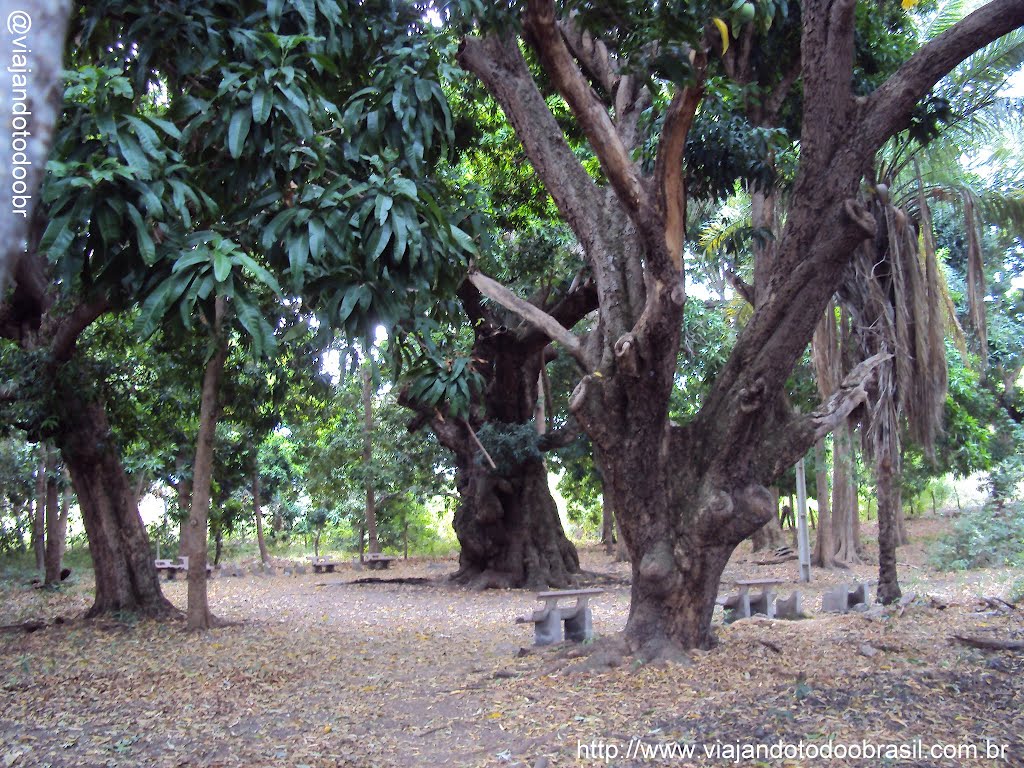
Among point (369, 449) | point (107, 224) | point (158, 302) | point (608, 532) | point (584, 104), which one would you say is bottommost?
point (608, 532)

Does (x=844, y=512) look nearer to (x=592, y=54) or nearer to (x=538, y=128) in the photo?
(x=592, y=54)

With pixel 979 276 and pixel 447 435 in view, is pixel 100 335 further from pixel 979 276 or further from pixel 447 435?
pixel 979 276

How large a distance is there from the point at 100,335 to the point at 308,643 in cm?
526

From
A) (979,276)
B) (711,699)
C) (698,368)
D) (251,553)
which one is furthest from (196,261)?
(251,553)

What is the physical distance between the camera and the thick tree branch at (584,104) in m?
5.81

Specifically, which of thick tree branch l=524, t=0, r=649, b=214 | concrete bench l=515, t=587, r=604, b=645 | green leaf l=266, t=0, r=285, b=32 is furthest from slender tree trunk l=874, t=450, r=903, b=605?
green leaf l=266, t=0, r=285, b=32

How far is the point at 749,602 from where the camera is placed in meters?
9.84

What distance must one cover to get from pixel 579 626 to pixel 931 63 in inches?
222

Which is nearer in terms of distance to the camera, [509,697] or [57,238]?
[57,238]

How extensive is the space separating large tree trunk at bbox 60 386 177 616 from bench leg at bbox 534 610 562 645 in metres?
5.14

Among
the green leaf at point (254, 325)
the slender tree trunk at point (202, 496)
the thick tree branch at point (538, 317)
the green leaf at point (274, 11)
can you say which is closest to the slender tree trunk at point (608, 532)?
the slender tree trunk at point (202, 496)

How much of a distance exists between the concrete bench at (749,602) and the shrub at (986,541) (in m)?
6.55

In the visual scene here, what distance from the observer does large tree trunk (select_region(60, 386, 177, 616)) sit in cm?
1033

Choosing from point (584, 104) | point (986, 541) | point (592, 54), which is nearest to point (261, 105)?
point (584, 104)
